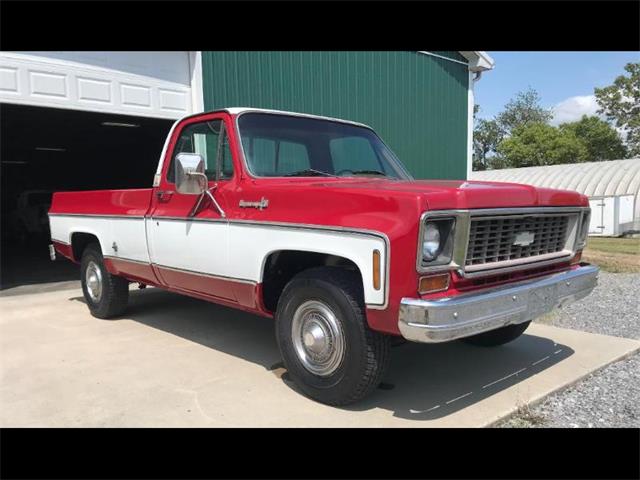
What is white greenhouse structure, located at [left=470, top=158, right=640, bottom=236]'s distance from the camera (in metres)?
20.2

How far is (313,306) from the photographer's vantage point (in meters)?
3.46

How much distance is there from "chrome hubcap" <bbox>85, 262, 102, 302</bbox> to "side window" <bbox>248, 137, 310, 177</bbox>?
294 centimetres

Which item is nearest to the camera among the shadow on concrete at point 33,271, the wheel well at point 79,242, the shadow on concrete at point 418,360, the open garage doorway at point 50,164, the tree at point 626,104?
the shadow on concrete at point 418,360

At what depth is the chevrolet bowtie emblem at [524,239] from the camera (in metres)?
3.45

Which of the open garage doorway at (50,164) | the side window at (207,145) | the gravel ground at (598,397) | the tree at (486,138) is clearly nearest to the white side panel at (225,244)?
the side window at (207,145)

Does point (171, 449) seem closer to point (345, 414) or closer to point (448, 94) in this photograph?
point (345, 414)

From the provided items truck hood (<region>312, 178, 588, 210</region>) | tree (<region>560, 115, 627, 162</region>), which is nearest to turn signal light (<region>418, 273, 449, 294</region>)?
truck hood (<region>312, 178, 588, 210</region>)

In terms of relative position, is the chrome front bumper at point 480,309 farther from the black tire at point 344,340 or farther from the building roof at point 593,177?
the building roof at point 593,177

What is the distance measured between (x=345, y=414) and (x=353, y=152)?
2.36 meters

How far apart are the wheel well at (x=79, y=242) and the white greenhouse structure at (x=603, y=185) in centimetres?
1571

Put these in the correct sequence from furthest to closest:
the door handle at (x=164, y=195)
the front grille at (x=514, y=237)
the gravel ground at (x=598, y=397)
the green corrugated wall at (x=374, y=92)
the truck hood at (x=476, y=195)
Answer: the green corrugated wall at (x=374, y=92), the door handle at (x=164, y=195), the gravel ground at (x=598, y=397), the front grille at (x=514, y=237), the truck hood at (x=476, y=195)

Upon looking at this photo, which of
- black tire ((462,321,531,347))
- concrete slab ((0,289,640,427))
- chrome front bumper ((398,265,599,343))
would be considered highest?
chrome front bumper ((398,265,599,343))

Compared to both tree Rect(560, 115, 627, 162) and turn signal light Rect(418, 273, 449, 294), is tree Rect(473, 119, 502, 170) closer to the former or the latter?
tree Rect(560, 115, 627, 162)

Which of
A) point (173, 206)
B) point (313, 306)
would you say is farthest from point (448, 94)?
point (313, 306)
